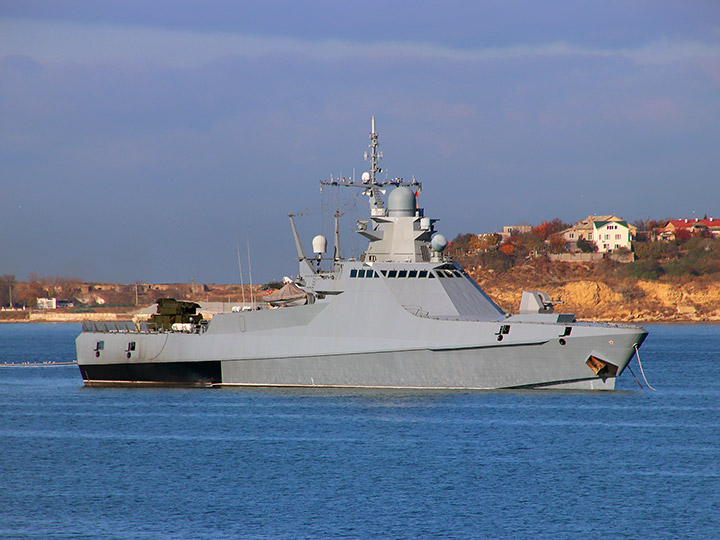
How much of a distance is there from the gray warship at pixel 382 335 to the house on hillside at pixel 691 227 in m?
94.9

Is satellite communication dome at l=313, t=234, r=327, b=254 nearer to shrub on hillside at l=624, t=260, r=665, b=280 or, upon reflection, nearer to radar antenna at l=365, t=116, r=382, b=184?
radar antenna at l=365, t=116, r=382, b=184

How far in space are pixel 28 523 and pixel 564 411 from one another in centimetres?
1639

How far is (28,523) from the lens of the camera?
1852 centimetres

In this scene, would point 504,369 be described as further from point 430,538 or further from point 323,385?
point 430,538

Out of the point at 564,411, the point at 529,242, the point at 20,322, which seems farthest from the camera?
the point at 20,322

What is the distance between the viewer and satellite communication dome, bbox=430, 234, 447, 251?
3394cm

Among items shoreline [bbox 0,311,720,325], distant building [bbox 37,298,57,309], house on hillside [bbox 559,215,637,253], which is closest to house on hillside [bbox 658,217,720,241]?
house on hillside [bbox 559,215,637,253]

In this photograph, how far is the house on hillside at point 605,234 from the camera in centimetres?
12069

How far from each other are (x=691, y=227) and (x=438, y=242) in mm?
101116

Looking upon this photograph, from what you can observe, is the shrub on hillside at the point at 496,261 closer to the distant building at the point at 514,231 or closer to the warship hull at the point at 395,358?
the distant building at the point at 514,231

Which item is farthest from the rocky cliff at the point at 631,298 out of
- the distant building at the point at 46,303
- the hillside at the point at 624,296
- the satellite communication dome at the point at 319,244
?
the distant building at the point at 46,303

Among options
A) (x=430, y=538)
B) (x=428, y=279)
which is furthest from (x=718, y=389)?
(x=430, y=538)

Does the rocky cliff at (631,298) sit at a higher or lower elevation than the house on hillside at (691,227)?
lower

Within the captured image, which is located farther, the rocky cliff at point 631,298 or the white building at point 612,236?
the white building at point 612,236
